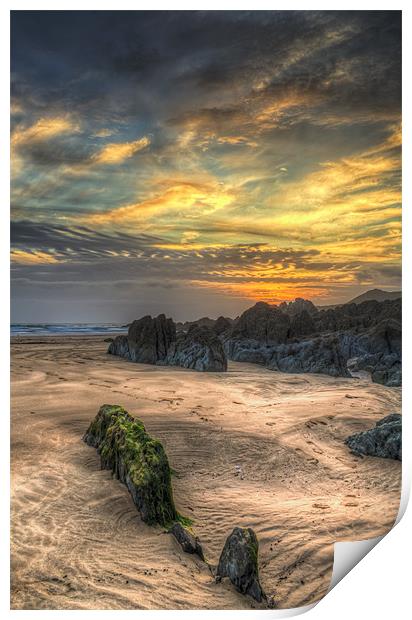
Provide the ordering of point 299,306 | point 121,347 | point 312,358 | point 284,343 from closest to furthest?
1. point 312,358
2. point 121,347
3. point 284,343
4. point 299,306

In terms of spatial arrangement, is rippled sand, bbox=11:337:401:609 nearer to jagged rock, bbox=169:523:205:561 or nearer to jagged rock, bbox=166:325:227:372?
jagged rock, bbox=169:523:205:561

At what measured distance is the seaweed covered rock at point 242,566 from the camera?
3920mm

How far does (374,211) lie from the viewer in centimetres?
722

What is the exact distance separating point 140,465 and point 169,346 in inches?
508

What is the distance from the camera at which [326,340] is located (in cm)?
1802

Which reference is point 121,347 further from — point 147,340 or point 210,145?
point 210,145

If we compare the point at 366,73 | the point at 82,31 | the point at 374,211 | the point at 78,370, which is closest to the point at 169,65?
the point at 82,31

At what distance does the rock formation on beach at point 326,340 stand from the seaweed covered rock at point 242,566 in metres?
12.1

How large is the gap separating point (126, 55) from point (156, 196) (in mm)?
2328

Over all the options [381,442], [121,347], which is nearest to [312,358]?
[121,347]

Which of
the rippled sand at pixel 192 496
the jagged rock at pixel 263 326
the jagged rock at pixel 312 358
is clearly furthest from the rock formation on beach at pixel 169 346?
the rippled sand at pixel 192 496

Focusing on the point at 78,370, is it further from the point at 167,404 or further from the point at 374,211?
the point at 374,211

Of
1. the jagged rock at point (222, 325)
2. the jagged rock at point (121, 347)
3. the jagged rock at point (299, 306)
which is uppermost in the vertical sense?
the jagged rock at point (299, 306)

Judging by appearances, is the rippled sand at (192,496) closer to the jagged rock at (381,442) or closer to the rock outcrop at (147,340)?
the jagged rock at (381,442)
